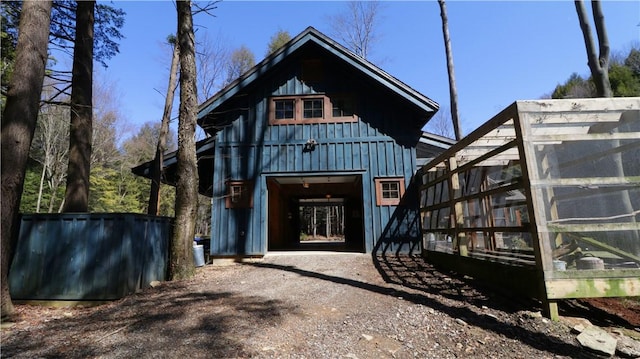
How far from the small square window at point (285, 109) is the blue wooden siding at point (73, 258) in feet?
18.0

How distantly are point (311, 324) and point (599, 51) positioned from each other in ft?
34.3

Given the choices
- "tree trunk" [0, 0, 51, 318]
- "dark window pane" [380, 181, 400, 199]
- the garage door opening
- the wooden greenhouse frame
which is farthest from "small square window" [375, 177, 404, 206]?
the garage door opening

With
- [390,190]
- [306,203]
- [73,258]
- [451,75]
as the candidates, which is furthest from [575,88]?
[73,258]

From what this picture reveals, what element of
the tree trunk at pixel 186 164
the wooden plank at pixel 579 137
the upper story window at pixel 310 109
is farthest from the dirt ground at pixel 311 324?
the upper story window at pixel 310 109

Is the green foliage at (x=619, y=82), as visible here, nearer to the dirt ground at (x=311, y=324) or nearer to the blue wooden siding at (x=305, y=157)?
the blue wooden siding at (x=305, y=157)

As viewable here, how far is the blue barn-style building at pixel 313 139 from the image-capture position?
889 centimetres

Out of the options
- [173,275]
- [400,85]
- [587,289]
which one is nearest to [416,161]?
[400,85]

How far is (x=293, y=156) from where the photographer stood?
9.35 meters

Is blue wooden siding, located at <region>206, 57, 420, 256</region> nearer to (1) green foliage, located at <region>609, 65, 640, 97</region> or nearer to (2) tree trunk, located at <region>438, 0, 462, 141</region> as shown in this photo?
(2) tree trunk, located at <region>438, 0, 462, 141</region>

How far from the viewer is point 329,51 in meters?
9.36

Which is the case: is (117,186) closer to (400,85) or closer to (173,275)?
(173,275)

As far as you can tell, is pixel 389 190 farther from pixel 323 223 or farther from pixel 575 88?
pixel 575 88

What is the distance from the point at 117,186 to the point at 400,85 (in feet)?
93.3

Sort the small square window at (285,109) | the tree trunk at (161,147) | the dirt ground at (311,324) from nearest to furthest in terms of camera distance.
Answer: the dirt ground at (311,324) → the small square window at (285,109) → the tree trunk at (161,147)
